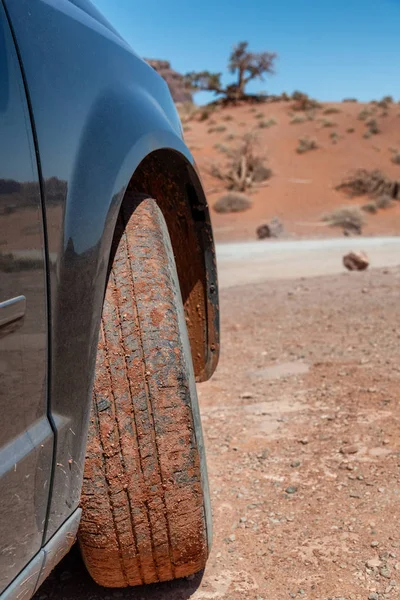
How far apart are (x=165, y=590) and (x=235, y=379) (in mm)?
2365

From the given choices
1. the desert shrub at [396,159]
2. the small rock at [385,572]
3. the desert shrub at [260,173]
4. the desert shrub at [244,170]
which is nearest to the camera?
the small rock at [385,572]

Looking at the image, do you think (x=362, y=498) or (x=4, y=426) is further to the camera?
(x=362, y=498)

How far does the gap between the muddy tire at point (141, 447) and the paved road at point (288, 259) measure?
7.15 metres

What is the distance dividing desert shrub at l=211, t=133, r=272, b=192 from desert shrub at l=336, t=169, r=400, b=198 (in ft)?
11.5

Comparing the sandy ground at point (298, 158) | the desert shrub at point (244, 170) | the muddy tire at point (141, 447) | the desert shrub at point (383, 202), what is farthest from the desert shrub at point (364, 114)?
the muddy tire at point (141, 447)

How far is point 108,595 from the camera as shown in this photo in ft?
6.46

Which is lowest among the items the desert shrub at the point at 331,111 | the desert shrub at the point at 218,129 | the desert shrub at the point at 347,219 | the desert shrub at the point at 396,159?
the desert shrub at the point at 347,219

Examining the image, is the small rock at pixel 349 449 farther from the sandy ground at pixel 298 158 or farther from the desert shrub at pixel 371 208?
the desert shrub at pixel 371 208

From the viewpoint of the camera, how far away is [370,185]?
1093 inches

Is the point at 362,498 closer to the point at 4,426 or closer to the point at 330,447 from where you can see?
the point at 330,447

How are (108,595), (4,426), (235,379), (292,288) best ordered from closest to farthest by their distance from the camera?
(4,426), (108,595), (235,379), (292,288)

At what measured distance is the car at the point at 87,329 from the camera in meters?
1.17

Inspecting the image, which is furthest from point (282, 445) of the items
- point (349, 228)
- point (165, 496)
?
point (349, 228)

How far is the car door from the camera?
1.13 metres
